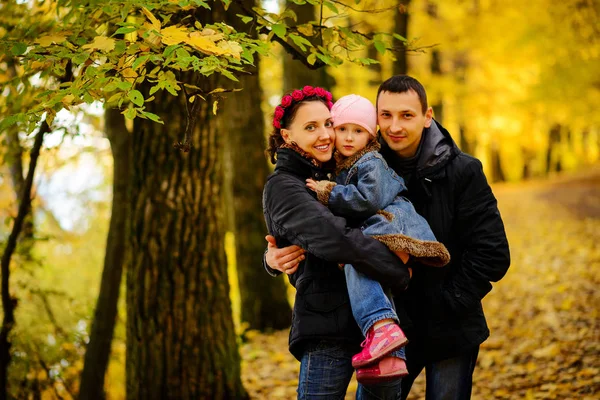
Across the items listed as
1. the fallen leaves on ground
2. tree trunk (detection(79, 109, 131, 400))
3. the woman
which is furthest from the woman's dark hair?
the fallen leaves on ground

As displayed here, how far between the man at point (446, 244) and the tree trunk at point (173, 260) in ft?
4.92

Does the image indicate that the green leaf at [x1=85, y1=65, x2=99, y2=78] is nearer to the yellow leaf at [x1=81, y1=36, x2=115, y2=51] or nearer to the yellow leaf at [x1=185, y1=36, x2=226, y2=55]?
the yellow leaf at [x1=81, y1=36, x2=115, y2=51]

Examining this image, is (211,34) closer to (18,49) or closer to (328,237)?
(18,49)

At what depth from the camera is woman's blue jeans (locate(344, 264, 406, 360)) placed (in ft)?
7.88

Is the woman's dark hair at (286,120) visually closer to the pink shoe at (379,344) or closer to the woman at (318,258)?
the woman at (318,258)

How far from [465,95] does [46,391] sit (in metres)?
13.9

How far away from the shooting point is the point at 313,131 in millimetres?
2686

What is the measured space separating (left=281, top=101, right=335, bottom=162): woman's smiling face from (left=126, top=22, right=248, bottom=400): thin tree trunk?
146 cm

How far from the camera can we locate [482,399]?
179 inches

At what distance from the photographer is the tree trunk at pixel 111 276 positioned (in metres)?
5.07

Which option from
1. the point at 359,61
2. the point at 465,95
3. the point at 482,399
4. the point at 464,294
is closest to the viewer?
the point at 464,294

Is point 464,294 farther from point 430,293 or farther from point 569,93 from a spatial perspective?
point 569,93

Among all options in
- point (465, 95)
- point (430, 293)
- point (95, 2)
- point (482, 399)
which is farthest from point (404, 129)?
point (465, 95)

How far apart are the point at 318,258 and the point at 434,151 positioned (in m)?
0.77
